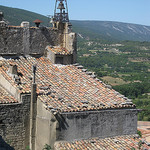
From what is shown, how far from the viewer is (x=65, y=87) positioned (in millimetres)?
17109

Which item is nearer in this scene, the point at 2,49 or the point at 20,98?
the point at 20,98

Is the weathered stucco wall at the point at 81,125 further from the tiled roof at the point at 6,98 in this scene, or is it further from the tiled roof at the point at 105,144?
the tiled roof at the point at 6,98

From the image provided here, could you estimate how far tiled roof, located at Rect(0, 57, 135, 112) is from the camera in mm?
15641

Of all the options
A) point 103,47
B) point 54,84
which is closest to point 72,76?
point 54,84

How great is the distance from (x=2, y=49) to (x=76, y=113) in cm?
606

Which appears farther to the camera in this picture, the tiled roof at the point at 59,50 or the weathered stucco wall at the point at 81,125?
the tiled roof at the point at 59,50

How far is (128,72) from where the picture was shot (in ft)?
438

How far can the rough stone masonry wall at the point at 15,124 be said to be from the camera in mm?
15484

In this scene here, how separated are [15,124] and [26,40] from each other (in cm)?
534

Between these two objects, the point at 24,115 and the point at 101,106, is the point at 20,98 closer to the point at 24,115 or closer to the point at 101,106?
the point at 24,115

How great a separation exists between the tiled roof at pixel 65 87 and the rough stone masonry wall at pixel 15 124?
2.65ft

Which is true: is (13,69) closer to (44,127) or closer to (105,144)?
(44,127)

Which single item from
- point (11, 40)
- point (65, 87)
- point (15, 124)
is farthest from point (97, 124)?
point (11, 40)

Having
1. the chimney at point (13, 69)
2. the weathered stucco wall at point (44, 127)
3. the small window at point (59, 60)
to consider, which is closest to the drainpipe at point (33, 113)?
the weathered stucco wall at point (44, 127)
